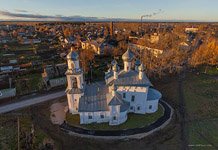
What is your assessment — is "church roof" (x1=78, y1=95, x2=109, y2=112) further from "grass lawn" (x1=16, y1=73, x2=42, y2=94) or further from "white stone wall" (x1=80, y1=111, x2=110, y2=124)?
"grass lawn" (x1=16, y1=73, x2=42, y2=94)

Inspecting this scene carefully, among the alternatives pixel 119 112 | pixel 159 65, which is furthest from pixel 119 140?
pixel 159 65

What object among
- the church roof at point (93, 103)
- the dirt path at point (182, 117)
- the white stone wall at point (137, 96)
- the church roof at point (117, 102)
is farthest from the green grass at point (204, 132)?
the church roof at point (93, 103)

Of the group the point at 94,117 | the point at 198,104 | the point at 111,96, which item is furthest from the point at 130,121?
the point at 198,104

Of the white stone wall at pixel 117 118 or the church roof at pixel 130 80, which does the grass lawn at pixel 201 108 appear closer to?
the church roof at pixel 130 80

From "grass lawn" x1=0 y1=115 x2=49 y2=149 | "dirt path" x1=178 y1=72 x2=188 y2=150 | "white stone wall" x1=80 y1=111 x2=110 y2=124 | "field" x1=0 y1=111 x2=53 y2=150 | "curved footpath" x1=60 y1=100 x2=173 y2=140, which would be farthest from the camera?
"white stone wall" x1=80 y1=111 x2=110 y2=124

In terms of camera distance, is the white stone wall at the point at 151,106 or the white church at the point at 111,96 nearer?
the white church at the point at 111,96

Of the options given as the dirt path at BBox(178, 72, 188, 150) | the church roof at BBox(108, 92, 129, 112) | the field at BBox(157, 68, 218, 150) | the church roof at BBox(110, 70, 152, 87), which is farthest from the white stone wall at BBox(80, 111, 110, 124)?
the dirt path at BBox(178, 72, 188, 150)
